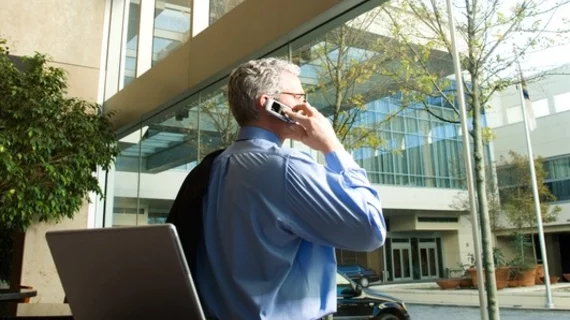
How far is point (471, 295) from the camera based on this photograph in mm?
2125

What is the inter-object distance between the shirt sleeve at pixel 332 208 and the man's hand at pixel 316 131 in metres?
0.08

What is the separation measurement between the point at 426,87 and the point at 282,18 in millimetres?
1189

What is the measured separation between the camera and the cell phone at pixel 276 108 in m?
1.05

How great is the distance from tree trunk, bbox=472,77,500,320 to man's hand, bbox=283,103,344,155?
1.29 metres

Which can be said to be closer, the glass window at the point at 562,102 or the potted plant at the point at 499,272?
the glass window at the point at 562,102

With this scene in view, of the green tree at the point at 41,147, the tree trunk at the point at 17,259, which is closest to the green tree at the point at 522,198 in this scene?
the green tree at the point at 41,147

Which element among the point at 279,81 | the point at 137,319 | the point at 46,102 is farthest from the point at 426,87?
the point at 46,102

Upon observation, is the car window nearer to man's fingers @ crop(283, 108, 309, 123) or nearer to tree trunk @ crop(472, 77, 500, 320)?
man's fingers @ crop(283, 108, 309, 123)

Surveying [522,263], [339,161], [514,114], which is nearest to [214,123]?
[514,114]

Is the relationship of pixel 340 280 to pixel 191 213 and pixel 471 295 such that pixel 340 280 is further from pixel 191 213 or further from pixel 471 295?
pixel 191 213

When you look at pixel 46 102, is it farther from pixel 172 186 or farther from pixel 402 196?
pixel 402 196

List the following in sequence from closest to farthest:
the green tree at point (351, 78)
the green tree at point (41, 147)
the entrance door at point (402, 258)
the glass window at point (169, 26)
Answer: the entrance door at point (402, 258) < the green tree at point (351, 78) < the green tree at point (41, 147) < the glass window at point (169, 26)

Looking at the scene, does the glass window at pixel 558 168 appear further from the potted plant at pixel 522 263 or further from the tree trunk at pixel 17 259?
the tree trunk at pixel 17 259

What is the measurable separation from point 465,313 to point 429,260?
0.87 ft
